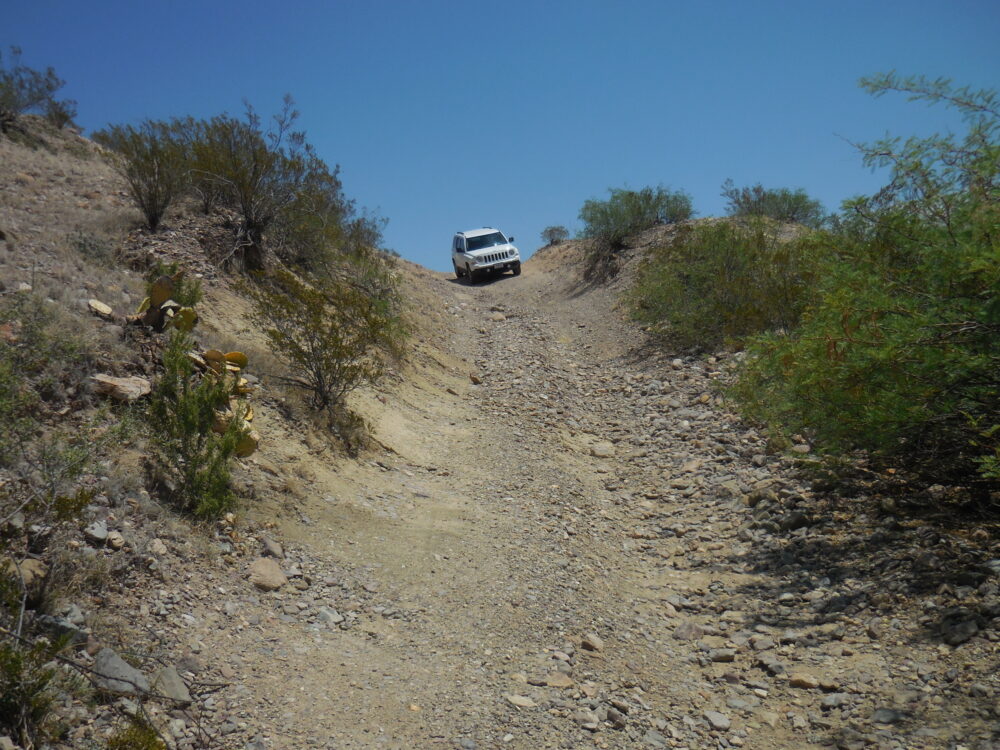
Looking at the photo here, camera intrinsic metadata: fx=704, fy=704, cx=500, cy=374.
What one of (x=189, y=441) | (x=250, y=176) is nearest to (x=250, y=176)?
(x=250, y=176)

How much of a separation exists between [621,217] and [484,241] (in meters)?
5.29

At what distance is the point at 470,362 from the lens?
43.8 ft

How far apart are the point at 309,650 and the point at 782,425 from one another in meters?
5.60

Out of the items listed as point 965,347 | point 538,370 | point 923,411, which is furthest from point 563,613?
point 538,370

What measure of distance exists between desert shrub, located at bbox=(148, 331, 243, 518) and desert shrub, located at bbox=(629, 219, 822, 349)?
8.16m

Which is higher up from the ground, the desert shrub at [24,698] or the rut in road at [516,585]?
the desert shrub at [24,698]

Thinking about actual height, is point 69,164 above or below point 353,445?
above

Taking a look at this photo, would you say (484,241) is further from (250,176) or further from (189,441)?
(189,441)

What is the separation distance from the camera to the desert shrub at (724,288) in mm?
11875

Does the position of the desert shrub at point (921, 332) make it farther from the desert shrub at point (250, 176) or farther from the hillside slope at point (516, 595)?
the desert shrub at point (250, 176)

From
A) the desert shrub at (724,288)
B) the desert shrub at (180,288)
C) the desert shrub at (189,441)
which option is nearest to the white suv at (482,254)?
the desert shrub at (724,288)

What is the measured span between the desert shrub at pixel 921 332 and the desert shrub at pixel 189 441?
4.51 m

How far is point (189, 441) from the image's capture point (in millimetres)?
5430

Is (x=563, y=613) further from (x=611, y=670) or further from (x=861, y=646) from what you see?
(x=861, y=646)
